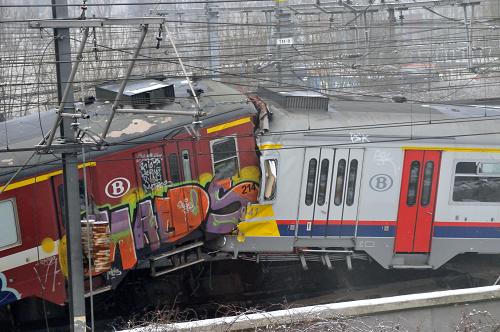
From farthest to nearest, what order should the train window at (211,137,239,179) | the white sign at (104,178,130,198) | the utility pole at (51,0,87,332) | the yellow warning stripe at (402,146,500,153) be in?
the yellow warning stripe at (402,146,500,153) → the train window at (211,137,239,179) → the white sign at (104,178,130,198) → the utility pole at (51,0,87,332)

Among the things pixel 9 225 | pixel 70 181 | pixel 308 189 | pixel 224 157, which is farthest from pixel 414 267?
pixel 9 225

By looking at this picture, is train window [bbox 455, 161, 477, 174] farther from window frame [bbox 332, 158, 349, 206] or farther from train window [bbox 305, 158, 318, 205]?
train window [bbox 305, 158, 318, 205]

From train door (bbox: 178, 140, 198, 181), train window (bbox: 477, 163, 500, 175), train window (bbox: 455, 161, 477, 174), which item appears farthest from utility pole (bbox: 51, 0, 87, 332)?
train window (bbox: 477, 163, 500, 175)

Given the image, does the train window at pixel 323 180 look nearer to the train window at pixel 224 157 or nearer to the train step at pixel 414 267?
the train window at pixel 224 157

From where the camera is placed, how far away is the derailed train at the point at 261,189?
10133 mm

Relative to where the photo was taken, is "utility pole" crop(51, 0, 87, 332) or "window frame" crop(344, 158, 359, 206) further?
"window frame" crop(344, 158, 359, 206)

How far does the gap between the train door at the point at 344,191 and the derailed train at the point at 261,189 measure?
2 cm

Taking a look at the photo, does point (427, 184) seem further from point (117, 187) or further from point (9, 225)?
point (9, 225)

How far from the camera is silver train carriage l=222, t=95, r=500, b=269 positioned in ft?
38.9

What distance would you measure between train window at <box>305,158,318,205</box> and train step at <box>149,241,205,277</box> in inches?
74.8

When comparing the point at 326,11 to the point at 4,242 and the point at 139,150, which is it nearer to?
the point at 139,150

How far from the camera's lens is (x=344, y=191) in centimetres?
1212

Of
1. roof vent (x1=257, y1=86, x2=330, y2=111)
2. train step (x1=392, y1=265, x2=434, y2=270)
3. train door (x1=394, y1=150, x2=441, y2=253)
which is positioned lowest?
train step (x1=392, y1=265, x2=434, y2=270)

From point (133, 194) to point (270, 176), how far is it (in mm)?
2207
